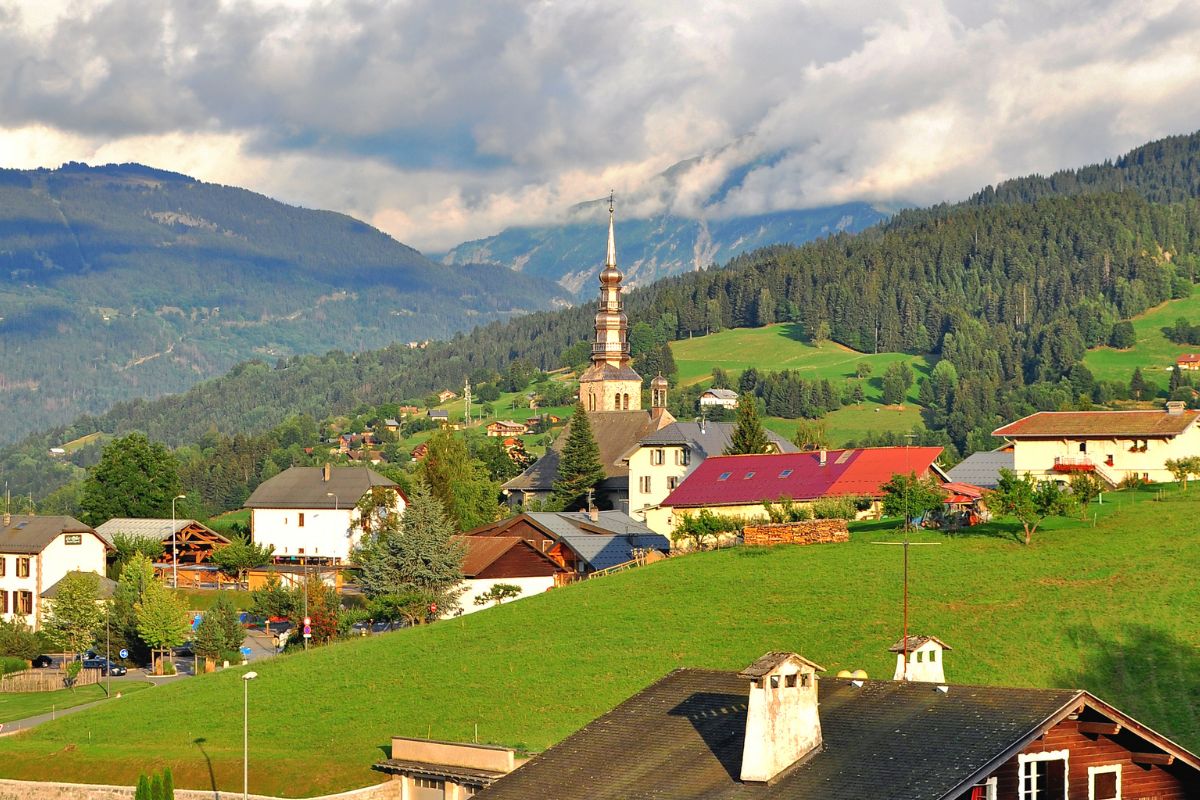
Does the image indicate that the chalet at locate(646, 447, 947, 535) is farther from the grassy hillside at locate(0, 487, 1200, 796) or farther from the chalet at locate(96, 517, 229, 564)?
the chalet at locate(96, 517, 229, 564)

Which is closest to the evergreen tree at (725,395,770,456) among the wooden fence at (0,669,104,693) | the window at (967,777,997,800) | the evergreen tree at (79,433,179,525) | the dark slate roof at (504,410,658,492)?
the dark slate roof at (504,410,658,492)

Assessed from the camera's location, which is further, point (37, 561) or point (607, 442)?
point (607, 442)

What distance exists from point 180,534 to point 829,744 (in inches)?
3965

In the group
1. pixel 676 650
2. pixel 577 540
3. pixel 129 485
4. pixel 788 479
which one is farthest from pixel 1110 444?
pixel 129 485

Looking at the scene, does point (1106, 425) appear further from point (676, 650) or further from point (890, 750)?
point (890, 750)

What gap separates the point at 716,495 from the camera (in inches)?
3723

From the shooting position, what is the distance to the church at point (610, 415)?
136875 mm

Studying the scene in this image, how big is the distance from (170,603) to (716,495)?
30358mm

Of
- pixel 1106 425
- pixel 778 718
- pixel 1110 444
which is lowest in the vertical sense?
pixel 778 718

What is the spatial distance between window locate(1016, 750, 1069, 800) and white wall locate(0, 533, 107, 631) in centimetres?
8268

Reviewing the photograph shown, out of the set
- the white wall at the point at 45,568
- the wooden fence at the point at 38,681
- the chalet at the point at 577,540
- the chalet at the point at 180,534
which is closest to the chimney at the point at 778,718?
the chalet at the point at 577,540

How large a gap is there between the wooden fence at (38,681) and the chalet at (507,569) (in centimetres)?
1833

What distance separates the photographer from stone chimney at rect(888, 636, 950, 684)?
36906 millimetres

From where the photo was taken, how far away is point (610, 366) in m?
172
